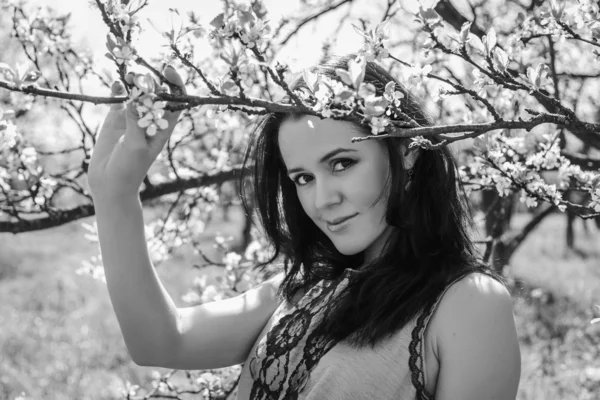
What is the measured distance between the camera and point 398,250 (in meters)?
1.66

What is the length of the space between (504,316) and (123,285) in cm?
82

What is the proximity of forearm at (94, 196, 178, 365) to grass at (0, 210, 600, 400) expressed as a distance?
0.92m

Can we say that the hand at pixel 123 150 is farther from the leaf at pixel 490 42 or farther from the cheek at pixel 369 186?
the leaf at pixel 490 42

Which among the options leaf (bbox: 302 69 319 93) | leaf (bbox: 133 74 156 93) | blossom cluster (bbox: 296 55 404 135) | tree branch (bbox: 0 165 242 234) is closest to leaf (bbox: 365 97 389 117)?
blossom cluster (bbox: 296 55 404 135)

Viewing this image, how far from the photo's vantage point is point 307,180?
1.69 metres

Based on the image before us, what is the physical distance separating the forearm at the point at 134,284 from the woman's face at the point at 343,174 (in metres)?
0.42

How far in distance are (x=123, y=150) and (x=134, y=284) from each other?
358 mm

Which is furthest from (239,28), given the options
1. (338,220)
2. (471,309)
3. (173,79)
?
(471,309)

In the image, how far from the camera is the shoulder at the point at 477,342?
1.34m

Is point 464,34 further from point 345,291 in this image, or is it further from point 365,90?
point 345,291

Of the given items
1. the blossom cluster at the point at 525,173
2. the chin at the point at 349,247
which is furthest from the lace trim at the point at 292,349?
the blossom cluster at the point at 525,173

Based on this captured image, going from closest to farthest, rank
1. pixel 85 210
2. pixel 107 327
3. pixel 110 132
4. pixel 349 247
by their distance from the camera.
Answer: pixel 110 132 → pixel 349 247 → pixel 85 210 → pixel 107 327

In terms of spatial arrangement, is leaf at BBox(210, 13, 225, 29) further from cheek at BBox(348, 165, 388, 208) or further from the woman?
cheek at BBox(348, 165, 388, 208)

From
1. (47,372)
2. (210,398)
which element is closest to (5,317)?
(47,372)
